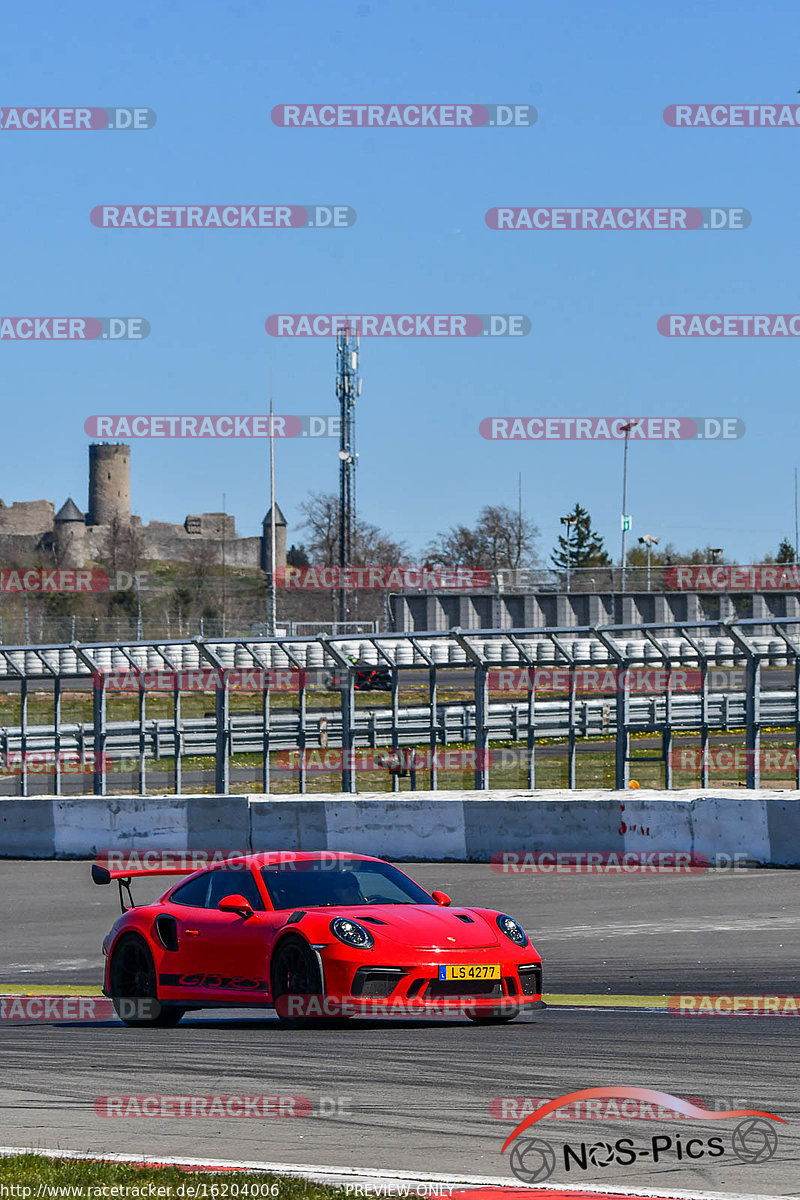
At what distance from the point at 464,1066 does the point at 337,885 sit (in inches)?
91.1

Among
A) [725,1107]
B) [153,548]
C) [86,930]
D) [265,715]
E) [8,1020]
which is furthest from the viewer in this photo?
[153,548]

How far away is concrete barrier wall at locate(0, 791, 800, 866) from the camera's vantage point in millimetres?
17969

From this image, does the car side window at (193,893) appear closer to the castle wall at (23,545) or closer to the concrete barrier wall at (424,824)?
the concrete barrier wall at (424,824)

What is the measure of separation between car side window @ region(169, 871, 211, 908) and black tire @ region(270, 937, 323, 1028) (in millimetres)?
1022

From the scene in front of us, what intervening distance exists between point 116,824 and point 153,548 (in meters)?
155

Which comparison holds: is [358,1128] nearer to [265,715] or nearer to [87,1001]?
[87,1001]

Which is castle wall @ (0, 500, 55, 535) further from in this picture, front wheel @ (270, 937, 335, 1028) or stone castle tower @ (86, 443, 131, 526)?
front wheel @ (270, 937, 335, 1028)

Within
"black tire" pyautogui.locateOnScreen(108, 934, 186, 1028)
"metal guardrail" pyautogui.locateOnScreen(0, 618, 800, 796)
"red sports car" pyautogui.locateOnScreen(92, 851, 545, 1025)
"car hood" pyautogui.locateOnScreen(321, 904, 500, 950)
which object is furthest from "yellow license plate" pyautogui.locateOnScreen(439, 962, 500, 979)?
"metal guardrail" pyautogui.locateOnScreen(0, 618, 800, 796)

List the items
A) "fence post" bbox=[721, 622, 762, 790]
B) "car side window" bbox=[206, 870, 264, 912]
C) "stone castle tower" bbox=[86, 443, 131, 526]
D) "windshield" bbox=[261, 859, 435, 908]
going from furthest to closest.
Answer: "stone castle tower" bbox=[86, 443, 131, 526]
"fence post" bbox=[721, 622, 762, 790]
"car side window" bbox=[206, 870, 264, 912]
"windshield" bbox=[261, 859, 435, 908]

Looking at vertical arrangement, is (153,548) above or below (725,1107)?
above

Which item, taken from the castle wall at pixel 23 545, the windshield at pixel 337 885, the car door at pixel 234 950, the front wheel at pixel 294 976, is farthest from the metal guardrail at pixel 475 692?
the castle wall at pixel 23 545

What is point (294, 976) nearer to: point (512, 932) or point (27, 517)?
point (512, 932)

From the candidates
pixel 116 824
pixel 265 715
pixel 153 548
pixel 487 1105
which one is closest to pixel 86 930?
pixel 116 824

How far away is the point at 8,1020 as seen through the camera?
11.3 meters
